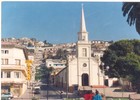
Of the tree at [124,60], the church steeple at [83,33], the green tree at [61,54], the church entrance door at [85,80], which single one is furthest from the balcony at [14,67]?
the green tree at [61,54]

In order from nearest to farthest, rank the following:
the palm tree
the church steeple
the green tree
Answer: the palm tree
the church steeple
the green tree

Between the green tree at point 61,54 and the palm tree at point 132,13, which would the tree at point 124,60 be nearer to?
the palm tree at point 132,13

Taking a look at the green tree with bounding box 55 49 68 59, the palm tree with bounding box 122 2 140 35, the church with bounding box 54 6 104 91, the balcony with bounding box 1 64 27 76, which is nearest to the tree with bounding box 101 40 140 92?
the balcony with bounding box 1 64 27 76

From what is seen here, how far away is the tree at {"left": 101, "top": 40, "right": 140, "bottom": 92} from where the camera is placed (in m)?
32.8

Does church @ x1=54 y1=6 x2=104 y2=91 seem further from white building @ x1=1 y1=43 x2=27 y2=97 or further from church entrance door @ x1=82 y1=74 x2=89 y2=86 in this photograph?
white building @ x1=1 y1=43 x2=27 y2=97

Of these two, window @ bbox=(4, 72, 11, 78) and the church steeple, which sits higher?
the church steeple

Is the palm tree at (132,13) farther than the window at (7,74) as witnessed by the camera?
No

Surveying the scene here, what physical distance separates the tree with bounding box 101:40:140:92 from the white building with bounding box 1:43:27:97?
702 centimetres

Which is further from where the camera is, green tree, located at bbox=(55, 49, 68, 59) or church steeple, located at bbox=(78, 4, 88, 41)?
green tree, located at bbox=(55, 49, 68, 59)

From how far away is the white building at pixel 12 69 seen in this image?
31.3 metres

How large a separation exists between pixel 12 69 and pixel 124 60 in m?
8.66

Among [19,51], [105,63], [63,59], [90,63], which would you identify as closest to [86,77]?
[90,63]

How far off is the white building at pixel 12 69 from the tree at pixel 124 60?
7.02 m

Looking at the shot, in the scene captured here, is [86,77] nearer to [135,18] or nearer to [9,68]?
[9,68]
